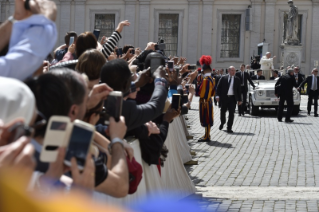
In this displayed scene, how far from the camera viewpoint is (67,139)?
2121 mm

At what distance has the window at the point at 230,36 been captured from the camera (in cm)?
5172

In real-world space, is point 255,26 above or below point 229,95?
above

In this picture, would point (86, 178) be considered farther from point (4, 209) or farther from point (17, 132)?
point (4, 209)

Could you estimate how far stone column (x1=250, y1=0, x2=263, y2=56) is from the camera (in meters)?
50.4

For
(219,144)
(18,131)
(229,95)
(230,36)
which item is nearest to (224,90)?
(229,95)

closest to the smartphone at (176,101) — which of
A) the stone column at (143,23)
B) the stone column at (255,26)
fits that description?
the stone column at (255,26)

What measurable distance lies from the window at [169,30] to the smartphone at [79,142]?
166 feet

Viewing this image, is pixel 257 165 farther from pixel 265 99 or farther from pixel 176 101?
pixel 265 99

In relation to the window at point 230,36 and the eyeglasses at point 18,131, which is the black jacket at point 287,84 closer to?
the eyeglasses at point 18,131

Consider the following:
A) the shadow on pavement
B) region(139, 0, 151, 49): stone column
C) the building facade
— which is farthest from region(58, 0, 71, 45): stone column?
the shadow on pavement

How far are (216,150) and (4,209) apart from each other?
12.4 metres

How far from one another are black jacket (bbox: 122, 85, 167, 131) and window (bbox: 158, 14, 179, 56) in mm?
48204

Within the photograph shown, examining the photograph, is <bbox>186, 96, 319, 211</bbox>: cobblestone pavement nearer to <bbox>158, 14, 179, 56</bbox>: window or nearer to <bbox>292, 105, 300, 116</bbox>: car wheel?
<bbox>292, 105, 300, 116</bbox>: car wheel

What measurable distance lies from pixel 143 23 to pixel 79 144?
50655 millimetres
